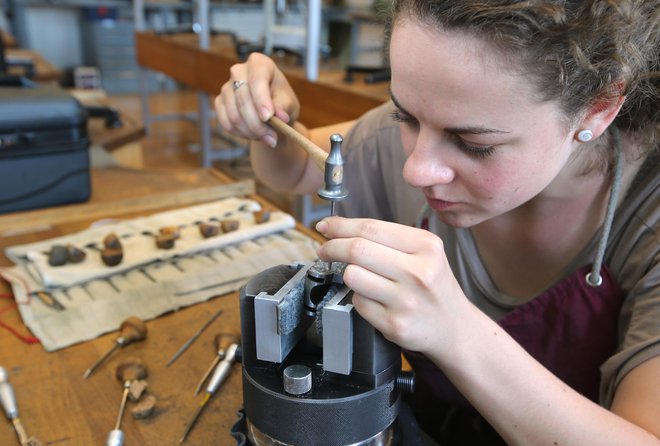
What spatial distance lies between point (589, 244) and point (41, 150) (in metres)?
1.27

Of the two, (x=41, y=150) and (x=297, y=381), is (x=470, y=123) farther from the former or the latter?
(x=41, y=150)

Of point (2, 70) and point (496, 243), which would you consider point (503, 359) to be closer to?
point (496, 243)

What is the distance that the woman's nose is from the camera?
0.73 meters

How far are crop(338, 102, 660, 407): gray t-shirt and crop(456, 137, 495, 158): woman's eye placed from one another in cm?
29

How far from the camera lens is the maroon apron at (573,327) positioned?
0.87m

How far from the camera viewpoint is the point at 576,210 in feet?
3.07

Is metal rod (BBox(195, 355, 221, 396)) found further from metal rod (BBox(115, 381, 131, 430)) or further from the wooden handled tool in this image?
the wooden handled tool

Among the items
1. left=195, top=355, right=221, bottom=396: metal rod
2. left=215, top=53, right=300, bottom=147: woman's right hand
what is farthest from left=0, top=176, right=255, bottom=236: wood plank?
left=195, top=355, right=221, bottom=396: metal rod

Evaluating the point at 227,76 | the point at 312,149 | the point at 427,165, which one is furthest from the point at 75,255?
the point at 227,76

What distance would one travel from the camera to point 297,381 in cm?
58

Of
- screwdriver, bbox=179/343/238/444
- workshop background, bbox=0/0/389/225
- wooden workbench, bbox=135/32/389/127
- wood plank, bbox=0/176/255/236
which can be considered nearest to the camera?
screwdriver, bbox=179/343/238/444

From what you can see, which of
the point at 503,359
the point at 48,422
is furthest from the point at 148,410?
the point at 503,359

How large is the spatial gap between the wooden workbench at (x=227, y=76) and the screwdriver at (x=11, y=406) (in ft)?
4.82

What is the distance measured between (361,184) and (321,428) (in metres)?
0.71
